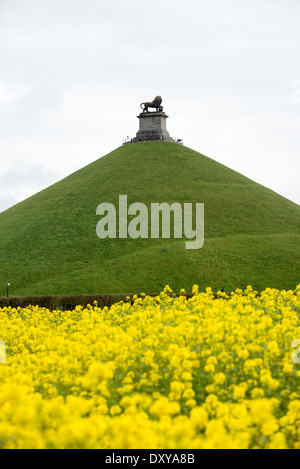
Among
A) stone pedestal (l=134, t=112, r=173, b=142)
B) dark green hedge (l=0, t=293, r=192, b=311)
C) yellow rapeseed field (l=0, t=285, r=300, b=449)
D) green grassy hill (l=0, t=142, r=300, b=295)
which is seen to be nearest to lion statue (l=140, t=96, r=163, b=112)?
stone pedestal (l=134, t=112, r=173, b=142)

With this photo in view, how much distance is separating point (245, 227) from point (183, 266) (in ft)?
50.9

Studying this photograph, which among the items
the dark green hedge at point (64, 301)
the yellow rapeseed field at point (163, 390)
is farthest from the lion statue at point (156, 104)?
the yellow rapeseed field at point (163, 390)

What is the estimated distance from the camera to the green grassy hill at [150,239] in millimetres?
53438

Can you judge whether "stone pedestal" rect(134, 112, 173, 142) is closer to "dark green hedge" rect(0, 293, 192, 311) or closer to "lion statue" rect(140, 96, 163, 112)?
"lion statue" rect(140, 96, 163, 112)

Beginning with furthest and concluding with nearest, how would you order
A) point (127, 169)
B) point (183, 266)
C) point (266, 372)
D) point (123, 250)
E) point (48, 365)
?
point (127, 169), point (123, 250), point (183, 266), point (48, 365), point (266, 372)

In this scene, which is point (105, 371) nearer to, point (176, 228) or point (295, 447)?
point (295, 447)

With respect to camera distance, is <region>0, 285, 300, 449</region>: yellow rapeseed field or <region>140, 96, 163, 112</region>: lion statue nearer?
<region>0, 285, 300, 449</region>: yellow rapeseed field

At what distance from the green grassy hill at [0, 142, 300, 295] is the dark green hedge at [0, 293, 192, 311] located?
1377cm

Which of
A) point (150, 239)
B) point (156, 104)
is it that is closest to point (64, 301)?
point (150, 239)

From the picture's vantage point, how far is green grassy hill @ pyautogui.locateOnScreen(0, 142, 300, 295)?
175ft

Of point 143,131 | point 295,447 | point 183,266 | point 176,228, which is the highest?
point 143,131

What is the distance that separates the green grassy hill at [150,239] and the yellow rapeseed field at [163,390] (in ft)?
118

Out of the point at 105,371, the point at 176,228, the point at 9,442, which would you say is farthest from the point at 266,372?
the point at 176,228
